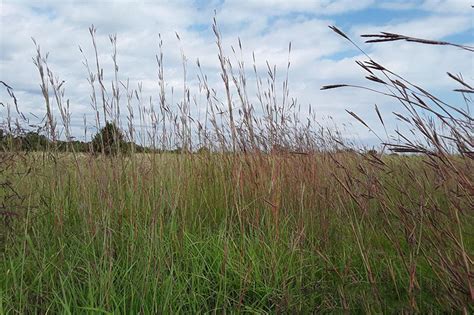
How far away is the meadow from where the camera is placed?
199 cm

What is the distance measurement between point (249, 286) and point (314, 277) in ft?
1.40

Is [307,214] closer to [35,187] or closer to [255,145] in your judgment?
[255,145]

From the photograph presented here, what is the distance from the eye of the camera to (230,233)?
310cm

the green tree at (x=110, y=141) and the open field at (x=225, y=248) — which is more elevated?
the green tree at (x=110, y=141)

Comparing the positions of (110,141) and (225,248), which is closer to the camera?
(225,248)

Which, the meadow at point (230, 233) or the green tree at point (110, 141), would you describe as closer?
the meadow at point (230, 233)

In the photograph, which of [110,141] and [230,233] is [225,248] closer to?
[230,233]

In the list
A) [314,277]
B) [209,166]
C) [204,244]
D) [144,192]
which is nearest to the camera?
[314,277]

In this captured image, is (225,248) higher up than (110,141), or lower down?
lower down

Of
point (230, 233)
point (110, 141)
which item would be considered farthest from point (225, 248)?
point (110, 141)

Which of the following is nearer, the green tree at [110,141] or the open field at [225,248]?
the open field at [225,248]

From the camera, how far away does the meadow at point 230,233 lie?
199cm

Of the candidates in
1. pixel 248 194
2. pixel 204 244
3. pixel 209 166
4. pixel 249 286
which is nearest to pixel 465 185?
pixel 249 286

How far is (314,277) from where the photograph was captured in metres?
2.64
